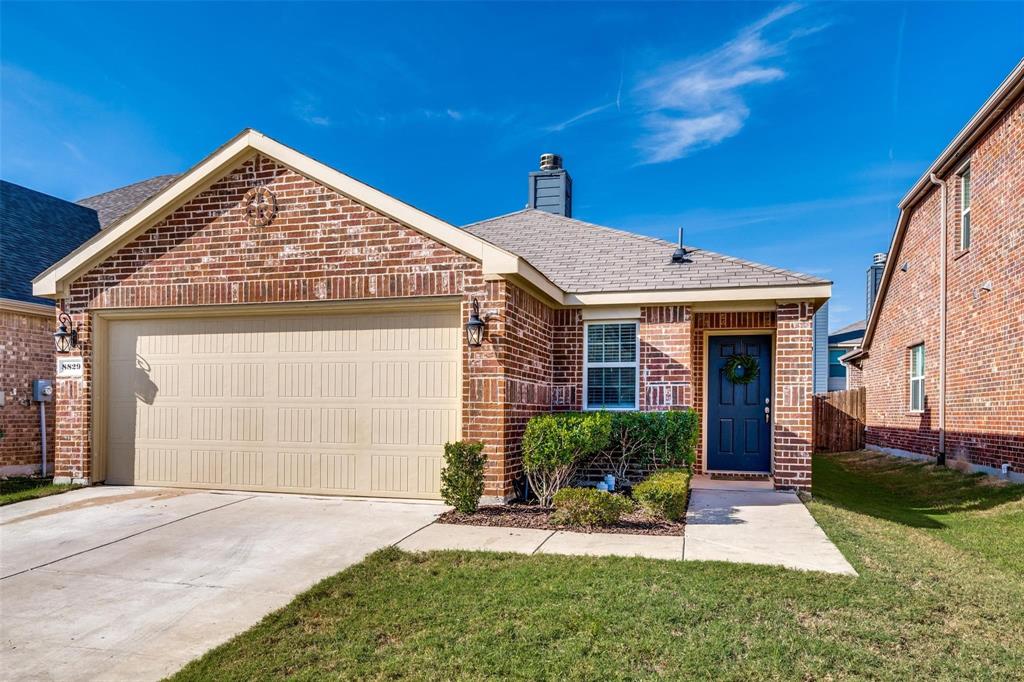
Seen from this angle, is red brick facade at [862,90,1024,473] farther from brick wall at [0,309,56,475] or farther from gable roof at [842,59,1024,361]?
brick wall at [0,309,56,475]

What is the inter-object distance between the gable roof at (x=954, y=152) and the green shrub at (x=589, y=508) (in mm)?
8692

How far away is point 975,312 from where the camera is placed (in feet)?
36.1

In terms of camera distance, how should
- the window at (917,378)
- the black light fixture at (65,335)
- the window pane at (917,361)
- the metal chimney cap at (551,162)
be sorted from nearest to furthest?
the black light fixture at (65,335) → the window at (917,378) → the window pane at (917,361) → the metal chimney cap at (551,162)

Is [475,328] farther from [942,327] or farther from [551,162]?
[942,327]

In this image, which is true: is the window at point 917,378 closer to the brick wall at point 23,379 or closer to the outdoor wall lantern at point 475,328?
the outdoor wall lantern at point 475,328

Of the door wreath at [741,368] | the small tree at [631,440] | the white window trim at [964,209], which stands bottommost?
the small tree at [631,440]

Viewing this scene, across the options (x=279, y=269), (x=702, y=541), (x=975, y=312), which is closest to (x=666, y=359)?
(x=702, y=541)

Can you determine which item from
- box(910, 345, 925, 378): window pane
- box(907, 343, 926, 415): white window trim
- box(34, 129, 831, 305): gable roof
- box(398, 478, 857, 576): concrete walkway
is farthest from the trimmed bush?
box(910, 345, 925, 378): window pane

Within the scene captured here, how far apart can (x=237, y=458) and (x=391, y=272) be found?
343 cm

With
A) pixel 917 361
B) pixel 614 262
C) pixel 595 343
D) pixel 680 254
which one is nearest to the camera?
pixel 595 343

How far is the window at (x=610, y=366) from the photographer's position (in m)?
9.45

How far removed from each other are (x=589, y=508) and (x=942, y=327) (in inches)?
390

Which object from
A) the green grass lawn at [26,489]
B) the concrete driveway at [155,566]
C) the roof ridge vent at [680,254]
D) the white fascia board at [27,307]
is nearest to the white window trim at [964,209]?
the roof ridge vent at [680,254]

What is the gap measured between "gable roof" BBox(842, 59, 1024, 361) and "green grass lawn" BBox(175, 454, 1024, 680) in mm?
7487
